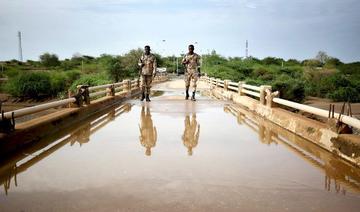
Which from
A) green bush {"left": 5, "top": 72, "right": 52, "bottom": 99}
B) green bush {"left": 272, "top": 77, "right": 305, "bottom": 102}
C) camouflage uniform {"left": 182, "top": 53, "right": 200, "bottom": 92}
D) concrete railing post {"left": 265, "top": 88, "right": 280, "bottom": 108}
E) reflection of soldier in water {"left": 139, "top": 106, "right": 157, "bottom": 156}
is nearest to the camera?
reflection of soldier in water {"left": 139, "top": 106, "right": 157, "bottom": 156}

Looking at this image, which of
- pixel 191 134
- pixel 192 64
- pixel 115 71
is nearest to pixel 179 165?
pixel 191 134

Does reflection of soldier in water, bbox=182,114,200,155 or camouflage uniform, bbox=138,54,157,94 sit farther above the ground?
camouflage uniform, bbox=138,54,157,94

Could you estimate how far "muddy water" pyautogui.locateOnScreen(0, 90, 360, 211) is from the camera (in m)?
3.39

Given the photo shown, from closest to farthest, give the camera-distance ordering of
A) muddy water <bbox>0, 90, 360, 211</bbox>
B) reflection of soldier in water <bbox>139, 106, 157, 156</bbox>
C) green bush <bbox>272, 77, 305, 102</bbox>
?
1. muddy water <bbox>0, 90, 360, 211</bbox>
2. reflection of soldier in water <bbox>139, 106, 157, 156</bbox>
3. green bush <bbox>272, 77, 305, 102</bbox>

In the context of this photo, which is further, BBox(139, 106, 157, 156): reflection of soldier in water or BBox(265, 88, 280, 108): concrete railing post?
BBox(265, 88, 280, 108): concrete railing post

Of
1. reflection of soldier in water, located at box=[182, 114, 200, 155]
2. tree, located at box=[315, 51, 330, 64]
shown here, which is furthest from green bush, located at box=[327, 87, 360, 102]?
tree, located at box=[315, 51, 330, 64]

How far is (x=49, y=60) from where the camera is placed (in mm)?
100188

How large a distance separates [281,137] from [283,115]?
4.06 ft

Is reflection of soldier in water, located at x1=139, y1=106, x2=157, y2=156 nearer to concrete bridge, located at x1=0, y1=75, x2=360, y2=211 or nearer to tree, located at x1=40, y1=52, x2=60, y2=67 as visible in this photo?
concrete bridge, located at x1=0, y1=75, x2=360, y2=211

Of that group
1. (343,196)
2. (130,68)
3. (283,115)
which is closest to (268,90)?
(283,115)

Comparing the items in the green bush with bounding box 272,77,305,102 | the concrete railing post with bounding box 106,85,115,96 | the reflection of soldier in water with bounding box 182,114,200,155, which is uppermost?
the concrete railing post with bounding box 106,85,115,96

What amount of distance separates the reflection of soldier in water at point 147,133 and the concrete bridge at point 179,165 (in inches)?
1.3

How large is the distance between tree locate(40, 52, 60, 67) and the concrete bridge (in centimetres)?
9718

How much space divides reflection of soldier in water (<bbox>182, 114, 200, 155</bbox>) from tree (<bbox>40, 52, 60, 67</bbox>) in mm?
96878
